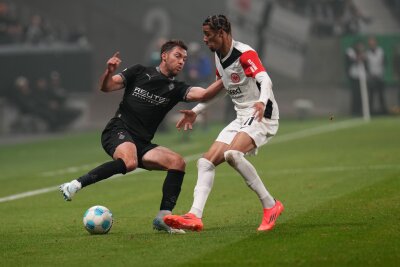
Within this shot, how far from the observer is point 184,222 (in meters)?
10.9

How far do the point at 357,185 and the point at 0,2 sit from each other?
2155cm

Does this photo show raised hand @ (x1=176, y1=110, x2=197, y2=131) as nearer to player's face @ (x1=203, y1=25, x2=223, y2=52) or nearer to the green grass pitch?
player's face @ (x1=203, y1=25, x2=223, y2=52)

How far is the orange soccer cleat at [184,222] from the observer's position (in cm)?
1088

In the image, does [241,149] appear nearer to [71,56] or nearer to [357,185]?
[357,185]

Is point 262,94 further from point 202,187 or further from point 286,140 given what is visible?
point 286,140

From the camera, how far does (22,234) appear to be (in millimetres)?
11633

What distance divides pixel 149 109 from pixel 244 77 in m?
1.32

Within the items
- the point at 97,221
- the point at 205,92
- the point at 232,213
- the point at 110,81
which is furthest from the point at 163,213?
the point at 232,213

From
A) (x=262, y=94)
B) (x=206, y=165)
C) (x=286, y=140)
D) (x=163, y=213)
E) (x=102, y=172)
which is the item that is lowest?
(x=286, y=140)

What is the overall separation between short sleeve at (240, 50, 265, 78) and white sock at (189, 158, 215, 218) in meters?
0.99

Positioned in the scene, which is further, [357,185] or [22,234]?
[357,185]

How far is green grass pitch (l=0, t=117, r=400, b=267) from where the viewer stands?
959cm

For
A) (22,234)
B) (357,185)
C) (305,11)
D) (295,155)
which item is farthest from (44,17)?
(22,234)

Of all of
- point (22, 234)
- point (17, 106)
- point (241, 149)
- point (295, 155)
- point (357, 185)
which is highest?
point (241, 149)
